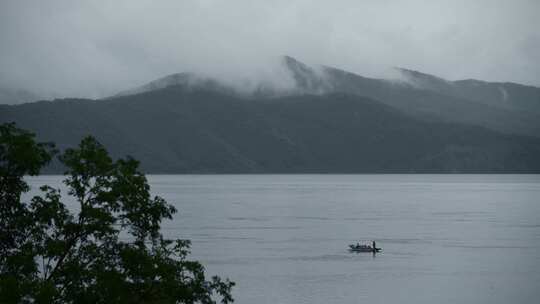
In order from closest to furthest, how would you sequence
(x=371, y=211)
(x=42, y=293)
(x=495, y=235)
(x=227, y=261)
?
(x=42, y=293) < (x=227, y=261) < (x=495, y=235) < (x=371, y=211)

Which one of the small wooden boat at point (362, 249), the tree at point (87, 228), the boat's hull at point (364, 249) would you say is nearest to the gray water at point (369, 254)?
the boat's hull at point (364, 249)

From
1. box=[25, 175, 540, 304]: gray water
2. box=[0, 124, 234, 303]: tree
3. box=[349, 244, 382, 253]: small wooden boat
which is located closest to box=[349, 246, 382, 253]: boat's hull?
box=[349, 244, 382, 253]: small wooden boat

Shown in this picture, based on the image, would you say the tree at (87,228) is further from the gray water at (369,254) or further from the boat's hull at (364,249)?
the boat's hull at (364,249)

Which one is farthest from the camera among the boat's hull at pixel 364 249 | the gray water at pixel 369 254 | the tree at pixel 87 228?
the boat's hull at pixel 364 249

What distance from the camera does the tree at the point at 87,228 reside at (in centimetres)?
2273

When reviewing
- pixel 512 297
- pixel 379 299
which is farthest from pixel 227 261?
pixel 512 297

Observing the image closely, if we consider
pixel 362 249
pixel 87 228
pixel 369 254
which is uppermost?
pixel 87 228

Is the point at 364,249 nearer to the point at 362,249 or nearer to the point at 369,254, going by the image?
the point at 362,249

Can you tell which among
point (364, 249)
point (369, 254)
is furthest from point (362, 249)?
point (369, 254)

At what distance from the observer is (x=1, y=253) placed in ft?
78.8

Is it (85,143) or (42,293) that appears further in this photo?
(85,143)

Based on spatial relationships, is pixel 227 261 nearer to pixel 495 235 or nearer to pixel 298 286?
pixel 298 286

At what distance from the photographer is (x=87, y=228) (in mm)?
23078

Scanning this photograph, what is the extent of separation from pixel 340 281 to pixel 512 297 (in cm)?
1530
